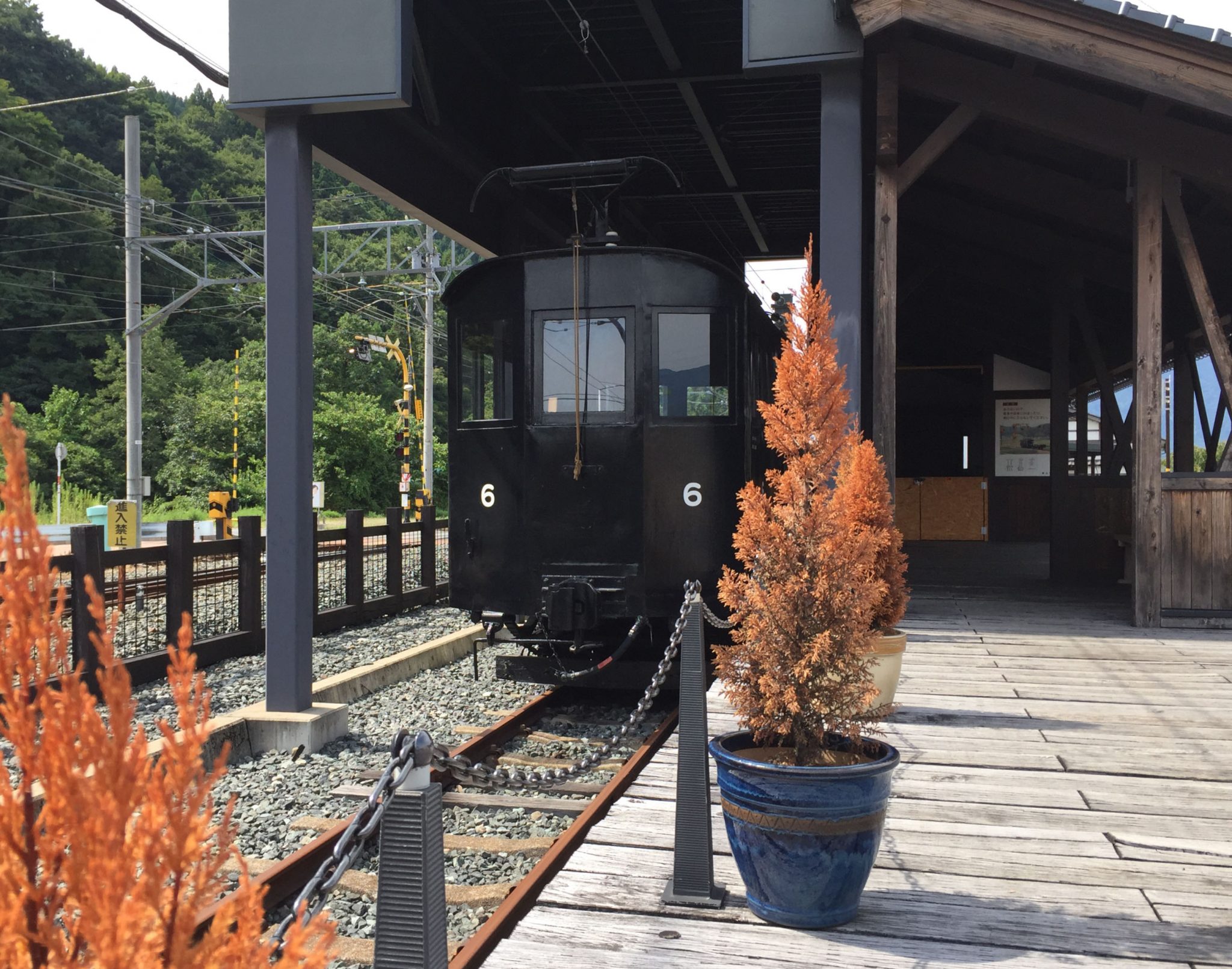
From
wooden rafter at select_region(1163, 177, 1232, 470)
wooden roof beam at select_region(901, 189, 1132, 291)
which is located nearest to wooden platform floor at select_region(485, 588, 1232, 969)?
wooden rafter at select_region(1163, 177, 1232, 470)

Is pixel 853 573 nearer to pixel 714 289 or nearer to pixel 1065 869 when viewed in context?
pixel 1065 869

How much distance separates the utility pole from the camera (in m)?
25.7

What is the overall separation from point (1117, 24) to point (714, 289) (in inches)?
121

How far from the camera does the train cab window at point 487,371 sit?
739 cm

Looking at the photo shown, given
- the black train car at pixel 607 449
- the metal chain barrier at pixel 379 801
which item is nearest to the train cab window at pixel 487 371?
the black train car at pixel 607 449

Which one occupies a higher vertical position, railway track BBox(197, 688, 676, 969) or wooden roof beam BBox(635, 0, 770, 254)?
wooden roof beam BBox(635, 0, 770, 254)

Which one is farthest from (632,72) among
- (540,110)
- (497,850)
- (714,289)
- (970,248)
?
(497,850)

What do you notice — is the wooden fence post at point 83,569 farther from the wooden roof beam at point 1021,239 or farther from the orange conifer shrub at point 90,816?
the wooden roof beam at point 1021,239

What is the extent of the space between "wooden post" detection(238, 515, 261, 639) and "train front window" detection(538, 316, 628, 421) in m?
3.40

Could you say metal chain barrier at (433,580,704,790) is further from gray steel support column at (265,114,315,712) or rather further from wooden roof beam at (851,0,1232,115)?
wooden roof beam at (851,0,1232,115)

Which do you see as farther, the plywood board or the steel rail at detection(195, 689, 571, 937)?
the plywood board

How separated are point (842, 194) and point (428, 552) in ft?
27.1

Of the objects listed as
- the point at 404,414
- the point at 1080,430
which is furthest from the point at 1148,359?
the point at 404,414

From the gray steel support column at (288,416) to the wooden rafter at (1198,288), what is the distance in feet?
21.0
